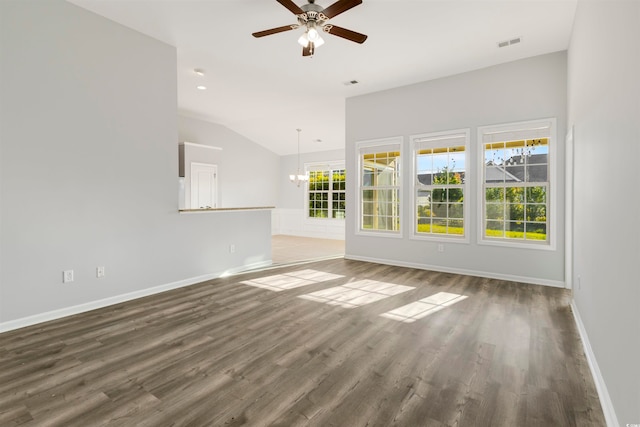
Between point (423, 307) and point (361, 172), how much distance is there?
338cm

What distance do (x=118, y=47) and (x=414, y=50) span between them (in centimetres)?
372

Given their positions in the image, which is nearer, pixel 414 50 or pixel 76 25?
pixel 76 25

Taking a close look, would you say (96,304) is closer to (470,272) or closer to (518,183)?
(470,272)

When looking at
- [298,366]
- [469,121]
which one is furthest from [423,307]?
[469,121]

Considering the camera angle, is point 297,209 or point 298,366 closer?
point 298,366

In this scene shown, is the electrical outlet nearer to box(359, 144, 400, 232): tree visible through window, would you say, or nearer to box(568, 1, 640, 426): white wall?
box(568, 1, 640, 426): white wall

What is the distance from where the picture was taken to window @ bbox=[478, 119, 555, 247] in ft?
15.0

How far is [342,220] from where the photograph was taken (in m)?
9.87

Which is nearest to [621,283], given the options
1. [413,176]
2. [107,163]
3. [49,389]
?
[49,389]

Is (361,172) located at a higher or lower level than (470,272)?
higher

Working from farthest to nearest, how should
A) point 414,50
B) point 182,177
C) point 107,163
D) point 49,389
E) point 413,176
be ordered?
1. point 182,177
2. point 413,176
3. point 414,50
4. point 107,163
5. point 49,389

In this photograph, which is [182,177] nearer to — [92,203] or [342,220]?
[92,203]

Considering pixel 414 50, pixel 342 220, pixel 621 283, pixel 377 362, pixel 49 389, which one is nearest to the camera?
pixel 621 283

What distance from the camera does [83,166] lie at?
11.5ft
